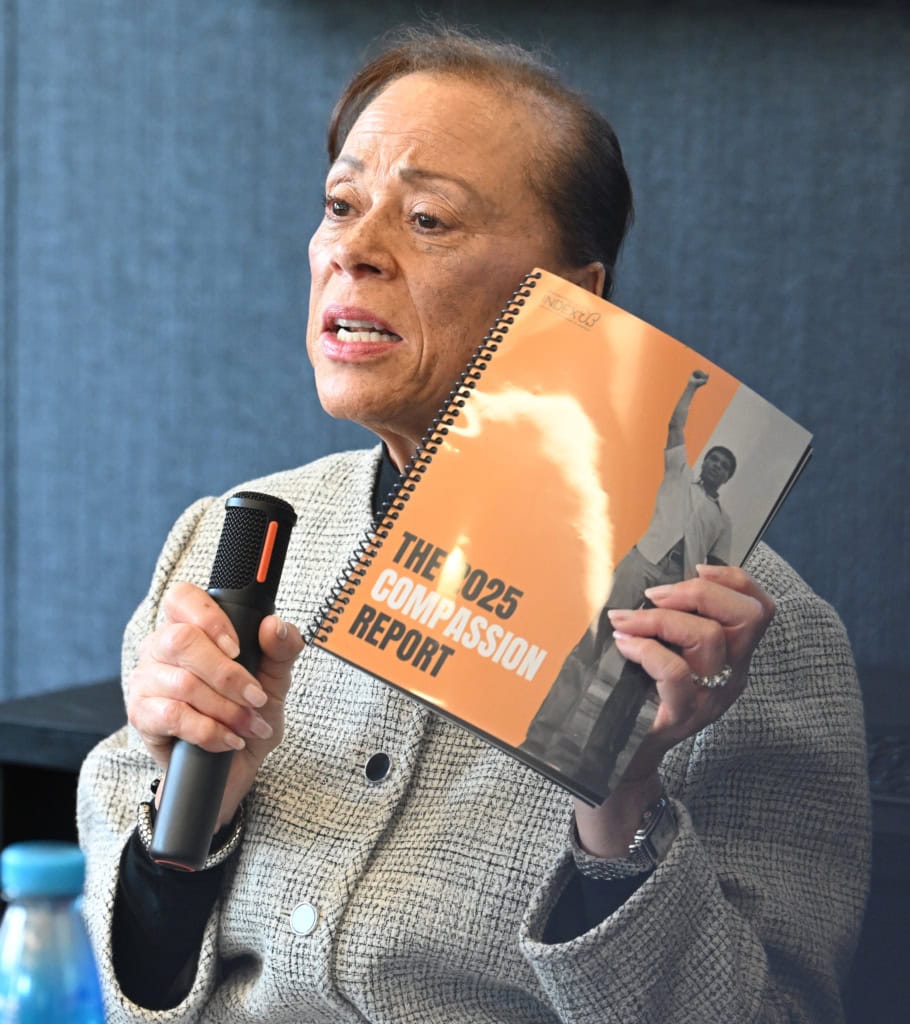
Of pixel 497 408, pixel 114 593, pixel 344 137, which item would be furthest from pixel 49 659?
pixel 497 408

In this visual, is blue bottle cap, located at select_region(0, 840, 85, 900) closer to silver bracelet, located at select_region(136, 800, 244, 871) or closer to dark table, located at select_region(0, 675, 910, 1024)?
silver bracelet, located at select_region(136, 800, 244, 871)

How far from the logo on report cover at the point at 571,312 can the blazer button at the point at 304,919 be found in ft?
1.78

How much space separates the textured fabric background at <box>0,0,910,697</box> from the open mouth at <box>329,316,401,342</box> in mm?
763

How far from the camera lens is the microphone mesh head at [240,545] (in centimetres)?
87

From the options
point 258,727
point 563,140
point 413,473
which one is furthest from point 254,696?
point 563,140

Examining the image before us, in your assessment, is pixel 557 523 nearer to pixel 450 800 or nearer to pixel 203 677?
pixel 203 677

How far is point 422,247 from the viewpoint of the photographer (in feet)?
3.76

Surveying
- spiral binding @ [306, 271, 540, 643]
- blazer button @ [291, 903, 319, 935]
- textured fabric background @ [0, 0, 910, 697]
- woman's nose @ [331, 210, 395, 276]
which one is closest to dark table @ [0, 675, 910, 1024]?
textured fabric background @ [0, 0, 910, 697]

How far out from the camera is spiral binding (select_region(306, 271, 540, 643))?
2.62 feet

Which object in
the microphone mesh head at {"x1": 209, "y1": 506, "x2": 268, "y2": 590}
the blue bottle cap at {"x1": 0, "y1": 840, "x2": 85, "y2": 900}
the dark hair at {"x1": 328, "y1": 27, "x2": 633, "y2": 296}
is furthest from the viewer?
the dark hair at {"x1": 328, "y1": 27, "x2": 633, "y2": 296}

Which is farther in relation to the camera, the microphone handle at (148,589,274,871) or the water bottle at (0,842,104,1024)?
the microphone handle at (148,589,274,871)

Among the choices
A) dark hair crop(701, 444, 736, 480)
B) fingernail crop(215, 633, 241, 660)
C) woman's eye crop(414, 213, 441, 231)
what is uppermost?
dark hair crop(701, 444, 736, 480)

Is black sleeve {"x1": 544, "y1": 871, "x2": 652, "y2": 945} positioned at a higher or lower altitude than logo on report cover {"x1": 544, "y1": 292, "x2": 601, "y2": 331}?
lower

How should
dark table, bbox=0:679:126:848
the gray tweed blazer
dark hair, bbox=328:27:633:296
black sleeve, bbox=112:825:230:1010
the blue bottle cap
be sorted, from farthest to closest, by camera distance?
dark table, bbox=0:679:126:848
dark hair, bbox=328:27:633:296
black sleeve, bbox=112:825:230:1010
the gray tweed blazer
the blue bottle cap
